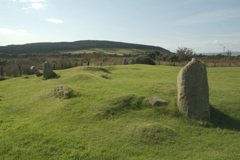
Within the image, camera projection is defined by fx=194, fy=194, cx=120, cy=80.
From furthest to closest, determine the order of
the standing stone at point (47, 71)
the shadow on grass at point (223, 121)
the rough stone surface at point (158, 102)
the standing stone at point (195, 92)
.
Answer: the standing stone at point (47, 71) → the rough stone surface at point (158, 102) → the standing stone at point (195, 92) → the shadow on grass at point (223, 121)

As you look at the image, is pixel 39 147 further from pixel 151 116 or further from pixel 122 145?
pixel 151 116

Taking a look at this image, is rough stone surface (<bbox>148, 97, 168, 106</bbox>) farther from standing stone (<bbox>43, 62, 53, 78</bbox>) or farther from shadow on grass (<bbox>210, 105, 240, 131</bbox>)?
standing stone (<bbox>43, 62, 53, 78</bbox>)

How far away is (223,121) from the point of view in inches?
402

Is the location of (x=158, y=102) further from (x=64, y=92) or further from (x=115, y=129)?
(x=64, y=92)

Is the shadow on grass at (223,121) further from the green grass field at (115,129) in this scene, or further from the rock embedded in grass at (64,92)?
the rock embedded in grass at (64,92)

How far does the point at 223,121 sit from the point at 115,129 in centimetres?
576

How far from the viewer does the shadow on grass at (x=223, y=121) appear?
9738 millimetres

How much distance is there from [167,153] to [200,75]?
490cm

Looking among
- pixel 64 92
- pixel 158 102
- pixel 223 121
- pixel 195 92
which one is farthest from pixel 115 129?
pixel 64 92

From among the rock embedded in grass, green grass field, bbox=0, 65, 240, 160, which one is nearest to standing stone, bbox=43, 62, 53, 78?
the rock embedded in grass

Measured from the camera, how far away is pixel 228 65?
39.3m

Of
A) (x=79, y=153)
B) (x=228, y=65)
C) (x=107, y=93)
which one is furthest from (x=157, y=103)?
(x=228, y=65)

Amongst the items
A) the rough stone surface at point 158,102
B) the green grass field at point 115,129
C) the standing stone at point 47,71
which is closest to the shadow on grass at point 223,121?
the green grass field at point 115,129

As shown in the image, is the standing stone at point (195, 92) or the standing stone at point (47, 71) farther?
the standing stone at point (47, 71)
